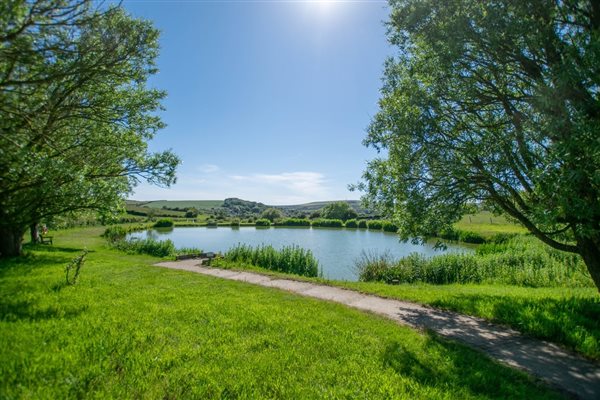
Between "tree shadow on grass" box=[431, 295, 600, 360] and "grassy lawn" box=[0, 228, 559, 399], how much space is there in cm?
199

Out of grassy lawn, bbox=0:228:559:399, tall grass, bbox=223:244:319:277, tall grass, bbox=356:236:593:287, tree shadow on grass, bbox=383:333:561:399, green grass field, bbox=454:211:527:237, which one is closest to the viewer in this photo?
grassy lawn, bbox=0:228:559:399

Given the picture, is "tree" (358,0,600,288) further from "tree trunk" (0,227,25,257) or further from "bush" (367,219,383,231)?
"bush" (367,219,383,231)

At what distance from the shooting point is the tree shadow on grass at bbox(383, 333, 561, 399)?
4059mm

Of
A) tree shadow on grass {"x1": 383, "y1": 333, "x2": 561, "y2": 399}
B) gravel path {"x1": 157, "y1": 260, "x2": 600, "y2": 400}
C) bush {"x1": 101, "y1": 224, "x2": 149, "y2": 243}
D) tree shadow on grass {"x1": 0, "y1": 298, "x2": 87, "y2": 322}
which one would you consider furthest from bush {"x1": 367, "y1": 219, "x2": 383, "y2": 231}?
tree shadow on grass {"x1": 0, "y1": 298, "x2": 87, "y2": 322}

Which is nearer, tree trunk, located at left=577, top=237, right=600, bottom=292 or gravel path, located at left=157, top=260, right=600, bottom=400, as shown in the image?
gravel path, located at left=157, top=260, right=600, bottom=400

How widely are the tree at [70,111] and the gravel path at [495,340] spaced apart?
7117mm

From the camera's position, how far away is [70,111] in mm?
10383

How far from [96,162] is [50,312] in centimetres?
775

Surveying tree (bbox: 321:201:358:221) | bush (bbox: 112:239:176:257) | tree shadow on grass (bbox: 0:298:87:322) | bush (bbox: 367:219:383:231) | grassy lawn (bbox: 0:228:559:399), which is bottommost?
bush (bbox: 112:239:176:257)

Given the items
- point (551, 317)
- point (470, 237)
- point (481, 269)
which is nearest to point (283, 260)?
point (481, 269)

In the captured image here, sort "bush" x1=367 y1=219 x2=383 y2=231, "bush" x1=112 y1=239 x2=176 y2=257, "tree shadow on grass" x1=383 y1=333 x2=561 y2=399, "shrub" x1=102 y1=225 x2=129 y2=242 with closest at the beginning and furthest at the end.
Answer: "tree shadow on grass" x1=383 y1=333 x2=561 y2=399 < "bush" x1=112 y1=239 x2=176 y2=257 < "shrub" x1=102 y1=225 x2=129 y2=242 < "bush" x1=367 y1=219 x2=383 y2=231

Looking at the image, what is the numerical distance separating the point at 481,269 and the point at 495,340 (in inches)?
418

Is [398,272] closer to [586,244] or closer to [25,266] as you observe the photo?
[586,244]

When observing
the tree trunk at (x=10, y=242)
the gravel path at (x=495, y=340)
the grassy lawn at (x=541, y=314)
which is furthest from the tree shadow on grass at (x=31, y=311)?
the tree trunk at (x=10, y=242)
